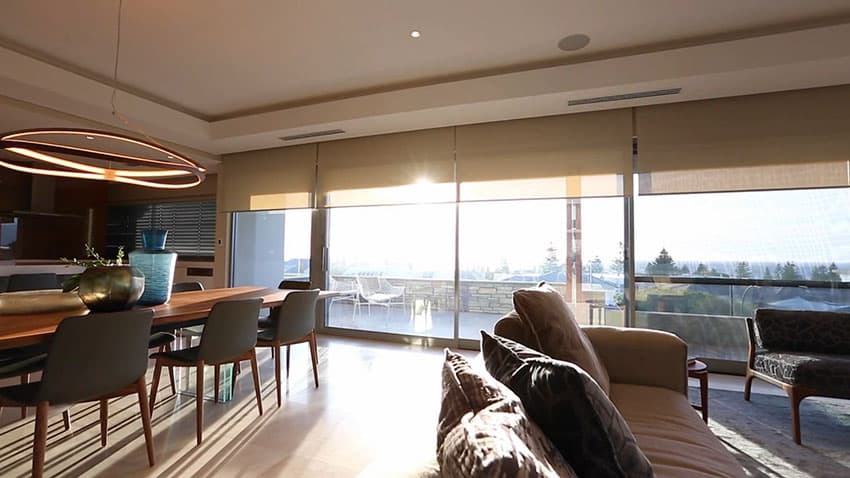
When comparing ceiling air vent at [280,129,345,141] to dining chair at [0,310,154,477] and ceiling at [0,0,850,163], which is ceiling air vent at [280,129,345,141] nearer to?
ceiling at [0,0,850,163]

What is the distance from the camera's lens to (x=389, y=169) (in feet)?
16.3

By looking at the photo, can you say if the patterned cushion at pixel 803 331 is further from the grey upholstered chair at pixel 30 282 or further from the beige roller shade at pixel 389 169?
the grey upholstered chair at pixel 30 282

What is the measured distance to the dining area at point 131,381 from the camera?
1.80 m

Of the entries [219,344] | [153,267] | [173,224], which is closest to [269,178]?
[173,224]

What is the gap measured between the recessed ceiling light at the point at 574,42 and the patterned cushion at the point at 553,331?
2.44 meters

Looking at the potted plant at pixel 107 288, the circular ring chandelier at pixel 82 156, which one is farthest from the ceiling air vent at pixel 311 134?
the potted plant at pixel 107 288

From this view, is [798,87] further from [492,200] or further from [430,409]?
[430,409]

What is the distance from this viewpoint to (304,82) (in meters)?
4.17

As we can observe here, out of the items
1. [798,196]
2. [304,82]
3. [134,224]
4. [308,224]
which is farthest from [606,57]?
[134,224]

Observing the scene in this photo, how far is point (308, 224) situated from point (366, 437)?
372 cm

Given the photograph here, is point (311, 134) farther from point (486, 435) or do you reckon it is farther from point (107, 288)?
point (486, 435)

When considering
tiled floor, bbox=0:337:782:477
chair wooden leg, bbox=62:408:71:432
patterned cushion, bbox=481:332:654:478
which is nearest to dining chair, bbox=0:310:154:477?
tiled floor, bbox=0:337:782:477

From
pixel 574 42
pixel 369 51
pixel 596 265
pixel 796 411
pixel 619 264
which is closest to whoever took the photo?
pixel 796 411

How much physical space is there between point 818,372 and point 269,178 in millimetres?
5867
